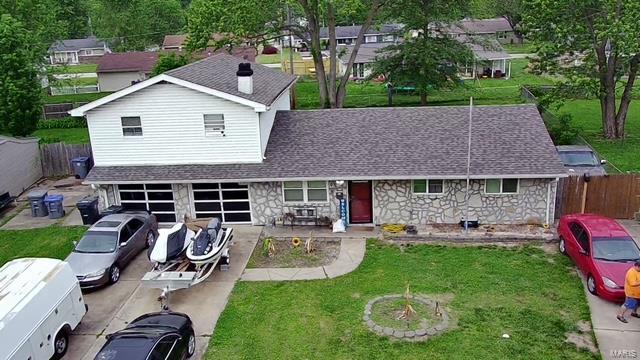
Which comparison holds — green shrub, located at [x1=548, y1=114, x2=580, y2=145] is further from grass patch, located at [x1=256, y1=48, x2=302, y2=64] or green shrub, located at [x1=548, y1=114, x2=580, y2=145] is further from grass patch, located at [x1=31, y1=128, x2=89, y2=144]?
grass patch, located at [x1=256, y1=48, x2=302, y2=64]

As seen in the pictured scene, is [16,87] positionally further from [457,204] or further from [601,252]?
[601,252]

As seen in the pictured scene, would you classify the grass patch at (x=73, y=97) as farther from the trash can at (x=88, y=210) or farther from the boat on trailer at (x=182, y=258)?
the boat on trailer at (x=182, y=258)

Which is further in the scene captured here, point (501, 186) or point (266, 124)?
point (266, 124)

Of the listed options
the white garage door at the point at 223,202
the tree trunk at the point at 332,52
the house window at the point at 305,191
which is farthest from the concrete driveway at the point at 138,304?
the tree trunk at the point at 332,52

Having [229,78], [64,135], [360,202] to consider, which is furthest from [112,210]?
[64,135]

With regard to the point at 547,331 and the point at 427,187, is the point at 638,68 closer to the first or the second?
the point at 427,187
